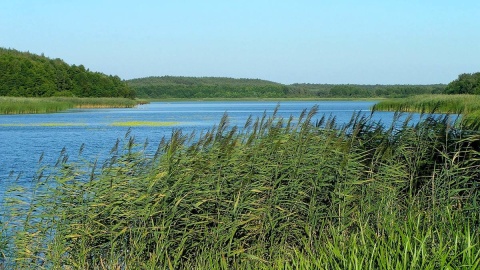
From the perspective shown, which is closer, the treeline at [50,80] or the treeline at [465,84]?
the treeline at [465,84]

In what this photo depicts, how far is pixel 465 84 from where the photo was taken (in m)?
83.1

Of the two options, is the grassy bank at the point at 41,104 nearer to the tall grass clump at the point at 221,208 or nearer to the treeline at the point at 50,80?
the treeline at the point at 50,80

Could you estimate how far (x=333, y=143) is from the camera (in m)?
9.95

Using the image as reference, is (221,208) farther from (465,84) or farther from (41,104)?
(465,84)

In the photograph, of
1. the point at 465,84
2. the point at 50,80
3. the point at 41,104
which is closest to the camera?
the point at 41,104

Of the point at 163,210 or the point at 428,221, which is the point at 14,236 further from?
the point at 428,221

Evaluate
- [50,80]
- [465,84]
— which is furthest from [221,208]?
[50,80]

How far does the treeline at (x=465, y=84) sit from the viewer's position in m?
81.1

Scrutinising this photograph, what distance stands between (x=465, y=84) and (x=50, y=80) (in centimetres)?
5785

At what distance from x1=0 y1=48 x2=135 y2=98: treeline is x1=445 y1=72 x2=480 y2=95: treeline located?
52.3 metres

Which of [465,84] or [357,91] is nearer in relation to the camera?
[465,84]

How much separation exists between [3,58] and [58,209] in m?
99.8

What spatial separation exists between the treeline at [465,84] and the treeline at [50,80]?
172ft

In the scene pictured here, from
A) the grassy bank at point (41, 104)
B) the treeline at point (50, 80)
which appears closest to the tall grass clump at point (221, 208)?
the grassy bank at point (41, 104)
